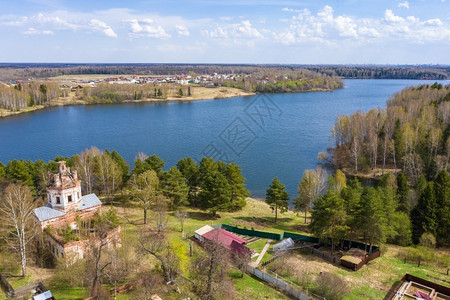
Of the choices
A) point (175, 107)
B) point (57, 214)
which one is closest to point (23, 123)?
point (175, 107)

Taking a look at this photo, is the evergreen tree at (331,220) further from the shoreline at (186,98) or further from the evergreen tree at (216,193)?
the shoreline at (186,98)

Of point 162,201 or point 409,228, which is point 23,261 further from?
point 409,228

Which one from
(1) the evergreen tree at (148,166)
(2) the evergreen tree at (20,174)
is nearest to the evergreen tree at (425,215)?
(1) the evergreen tree at (148,166)

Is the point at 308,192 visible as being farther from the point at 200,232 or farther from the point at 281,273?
the point at 281,273

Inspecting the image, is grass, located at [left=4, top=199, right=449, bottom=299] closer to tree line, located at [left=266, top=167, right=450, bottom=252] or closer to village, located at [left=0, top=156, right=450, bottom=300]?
village, located at [left=0, top=156, right=450, bottom=300]

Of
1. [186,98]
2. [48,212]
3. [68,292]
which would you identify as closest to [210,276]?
[68,292]

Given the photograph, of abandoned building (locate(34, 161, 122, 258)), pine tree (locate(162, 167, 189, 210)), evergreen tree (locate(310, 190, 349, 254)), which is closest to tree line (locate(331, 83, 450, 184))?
evergreen tree (locate(310, 190, 349, 254))
